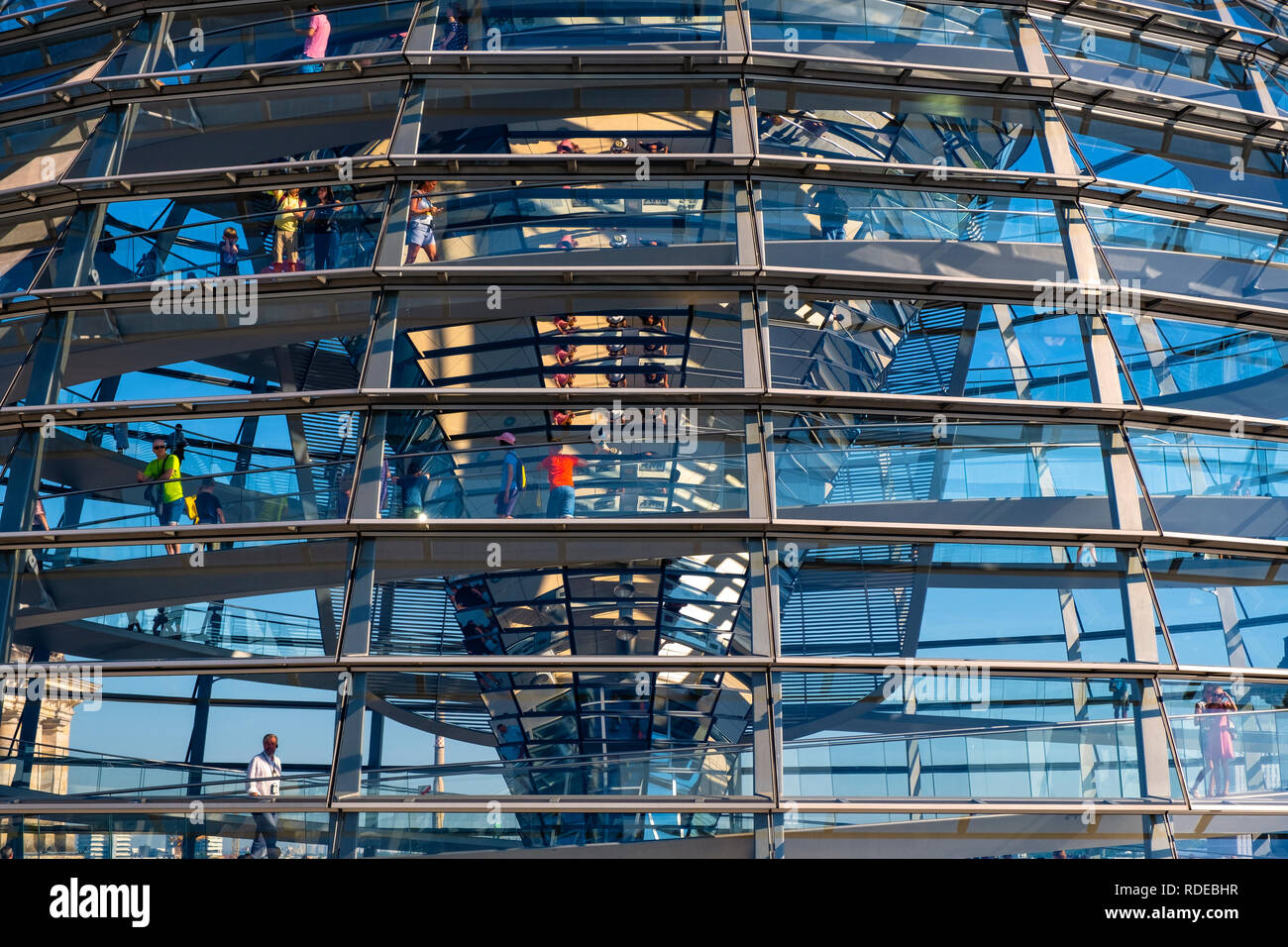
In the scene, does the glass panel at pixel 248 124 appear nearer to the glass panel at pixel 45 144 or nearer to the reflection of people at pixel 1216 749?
the glass panel at pixel 45 144

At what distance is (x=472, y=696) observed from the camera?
20.0 meters

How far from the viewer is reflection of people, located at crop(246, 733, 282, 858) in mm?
10383

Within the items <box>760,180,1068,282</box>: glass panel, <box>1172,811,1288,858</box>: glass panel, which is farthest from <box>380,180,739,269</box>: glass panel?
<box>1172,811,1288,858</box>: glass panel

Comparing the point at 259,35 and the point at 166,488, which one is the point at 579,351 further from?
the point at 166,488

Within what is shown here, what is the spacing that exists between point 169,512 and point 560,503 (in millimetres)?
4361

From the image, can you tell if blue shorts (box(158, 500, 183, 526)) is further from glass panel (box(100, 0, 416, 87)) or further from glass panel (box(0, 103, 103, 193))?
glass panel (box(100, 0, 416, 87))

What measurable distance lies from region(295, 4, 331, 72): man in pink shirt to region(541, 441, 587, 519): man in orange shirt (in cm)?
636

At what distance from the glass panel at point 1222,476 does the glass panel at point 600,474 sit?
4.82 m

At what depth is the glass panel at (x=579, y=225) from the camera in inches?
506

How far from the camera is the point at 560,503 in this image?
11.6 metres

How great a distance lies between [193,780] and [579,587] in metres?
8.80

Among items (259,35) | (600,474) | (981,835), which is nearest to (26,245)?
(259,35)
